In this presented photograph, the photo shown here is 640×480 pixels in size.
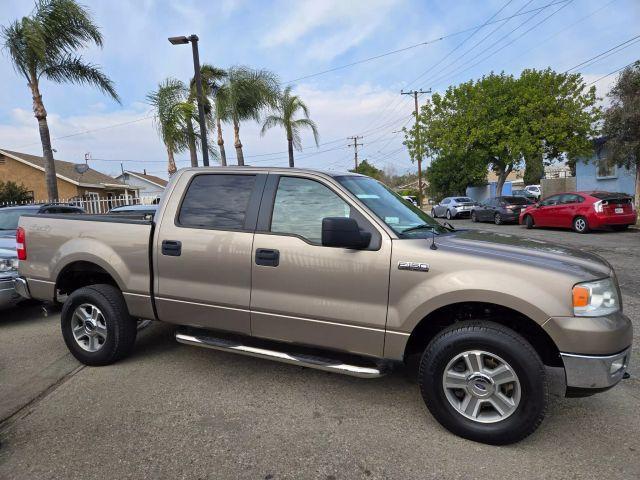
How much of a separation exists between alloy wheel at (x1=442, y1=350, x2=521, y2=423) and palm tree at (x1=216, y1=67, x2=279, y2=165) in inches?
738

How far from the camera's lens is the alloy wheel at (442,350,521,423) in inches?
114

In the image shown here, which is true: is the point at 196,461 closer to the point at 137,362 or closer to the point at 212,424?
the point at 212,424

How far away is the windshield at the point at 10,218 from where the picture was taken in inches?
314

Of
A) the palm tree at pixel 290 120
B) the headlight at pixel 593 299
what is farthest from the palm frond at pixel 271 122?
the headlight at pixel 593 299

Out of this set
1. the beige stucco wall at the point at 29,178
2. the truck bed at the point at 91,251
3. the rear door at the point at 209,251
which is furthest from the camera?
the beige stucco wall at the point at 29,178

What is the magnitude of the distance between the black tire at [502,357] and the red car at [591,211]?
13.5 meters

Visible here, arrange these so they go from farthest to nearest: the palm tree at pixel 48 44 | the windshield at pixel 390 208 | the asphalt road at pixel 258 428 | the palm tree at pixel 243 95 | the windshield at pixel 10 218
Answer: the palm tree at pixel 243 95 < the palm tree at pixel 48 44 < the windshield at pixel 10 218 < the windshield at pixel 390 208 < the asphalt road at pixel 258 428

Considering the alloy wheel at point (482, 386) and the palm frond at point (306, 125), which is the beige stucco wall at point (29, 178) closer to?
the palm frond at point (306, 125)

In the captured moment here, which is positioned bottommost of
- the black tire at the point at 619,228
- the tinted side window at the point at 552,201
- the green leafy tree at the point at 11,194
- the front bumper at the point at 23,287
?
the black tire at the point at 619,228

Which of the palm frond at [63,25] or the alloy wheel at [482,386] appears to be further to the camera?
the palm frond at [63,25]

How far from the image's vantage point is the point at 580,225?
14734mm

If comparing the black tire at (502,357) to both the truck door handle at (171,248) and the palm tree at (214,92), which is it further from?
the palm tree at (214,92)

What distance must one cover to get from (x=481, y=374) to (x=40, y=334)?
5.14 metres

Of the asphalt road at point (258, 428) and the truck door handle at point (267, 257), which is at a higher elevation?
the truck door handle at point (267, 257)
